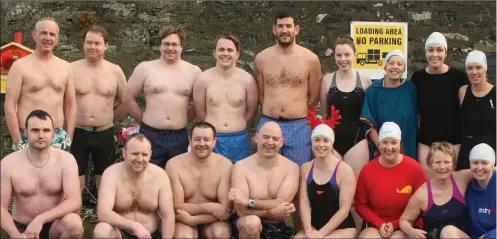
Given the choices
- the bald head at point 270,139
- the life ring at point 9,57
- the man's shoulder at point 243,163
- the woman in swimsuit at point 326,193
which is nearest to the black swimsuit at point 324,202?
the woman in swimsuit at point 326,193

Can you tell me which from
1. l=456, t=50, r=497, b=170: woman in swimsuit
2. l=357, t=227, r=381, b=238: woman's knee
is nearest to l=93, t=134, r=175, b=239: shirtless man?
l=357, t=227, r=381, b=238: woman's knee

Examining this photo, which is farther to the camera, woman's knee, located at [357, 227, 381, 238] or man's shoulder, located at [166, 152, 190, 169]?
man's shoulder, located at [166, 152, 190, 169]

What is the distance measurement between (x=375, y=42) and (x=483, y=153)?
3.21 m

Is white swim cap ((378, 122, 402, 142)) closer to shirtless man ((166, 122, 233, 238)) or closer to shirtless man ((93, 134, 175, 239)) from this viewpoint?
shirtless man ((166, 122, 233, 238))

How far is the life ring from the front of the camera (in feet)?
27.0

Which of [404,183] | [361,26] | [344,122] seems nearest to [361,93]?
[344,122]

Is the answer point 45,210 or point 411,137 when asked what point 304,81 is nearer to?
point 411,137

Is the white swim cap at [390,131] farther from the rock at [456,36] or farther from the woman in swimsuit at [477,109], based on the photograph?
the rock at [456,36]

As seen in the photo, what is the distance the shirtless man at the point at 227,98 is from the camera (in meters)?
6.65

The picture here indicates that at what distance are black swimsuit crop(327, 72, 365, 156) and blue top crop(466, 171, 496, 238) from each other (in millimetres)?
1128

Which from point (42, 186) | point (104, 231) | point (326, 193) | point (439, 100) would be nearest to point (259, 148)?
→ point (326, 193)

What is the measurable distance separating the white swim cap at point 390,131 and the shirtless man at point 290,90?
86 centimetres

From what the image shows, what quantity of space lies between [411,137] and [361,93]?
0.54m

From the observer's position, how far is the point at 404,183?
5934 millimetres
